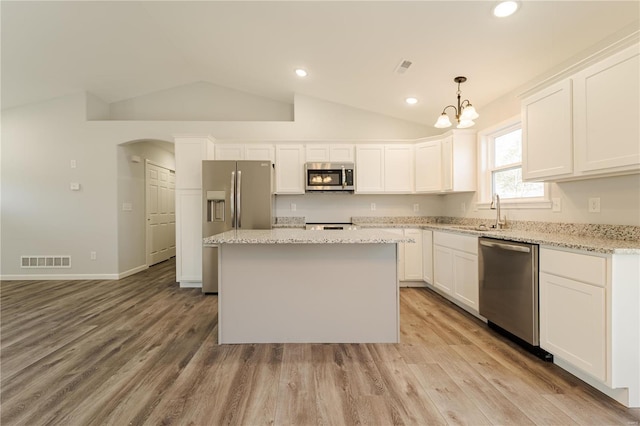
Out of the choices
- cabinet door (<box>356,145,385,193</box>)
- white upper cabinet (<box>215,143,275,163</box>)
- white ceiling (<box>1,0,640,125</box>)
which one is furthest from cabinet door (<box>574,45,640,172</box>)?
white upper cabinet (<box>215,143,275,163</box>)

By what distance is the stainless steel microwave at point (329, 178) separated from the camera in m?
4.30

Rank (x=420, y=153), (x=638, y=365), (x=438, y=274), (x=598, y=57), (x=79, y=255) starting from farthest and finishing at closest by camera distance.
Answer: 1. (x=79, y=255)
2. (x=420, y=153)
3. (x=438, y=274)
4. (x=598, y=57)
5. (x=638, y=365)

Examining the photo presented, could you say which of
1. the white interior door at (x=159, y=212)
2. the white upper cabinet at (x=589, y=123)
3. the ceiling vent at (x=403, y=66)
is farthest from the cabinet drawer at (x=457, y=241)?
the white interior door at (x=159, y=212)

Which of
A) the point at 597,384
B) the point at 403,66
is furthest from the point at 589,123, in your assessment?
the point at 403,66

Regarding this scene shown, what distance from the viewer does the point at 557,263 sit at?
189cm

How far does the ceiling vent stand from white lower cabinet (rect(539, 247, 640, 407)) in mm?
2429

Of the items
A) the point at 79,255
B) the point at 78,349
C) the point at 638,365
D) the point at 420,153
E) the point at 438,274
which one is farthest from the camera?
the point at 79,255

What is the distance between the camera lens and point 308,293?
2375 mm

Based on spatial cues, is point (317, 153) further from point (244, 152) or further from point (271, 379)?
point (271, 379)

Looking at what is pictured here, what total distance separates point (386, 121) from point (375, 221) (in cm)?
174

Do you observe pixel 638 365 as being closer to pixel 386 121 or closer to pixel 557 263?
pixel 557 263

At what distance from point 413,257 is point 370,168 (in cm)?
154

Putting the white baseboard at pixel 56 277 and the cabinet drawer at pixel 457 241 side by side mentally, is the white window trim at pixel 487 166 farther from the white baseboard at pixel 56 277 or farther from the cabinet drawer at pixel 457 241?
the white baseboard at pixel 56 277

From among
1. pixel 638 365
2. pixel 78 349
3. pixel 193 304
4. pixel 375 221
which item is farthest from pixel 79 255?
pixel 638 365
